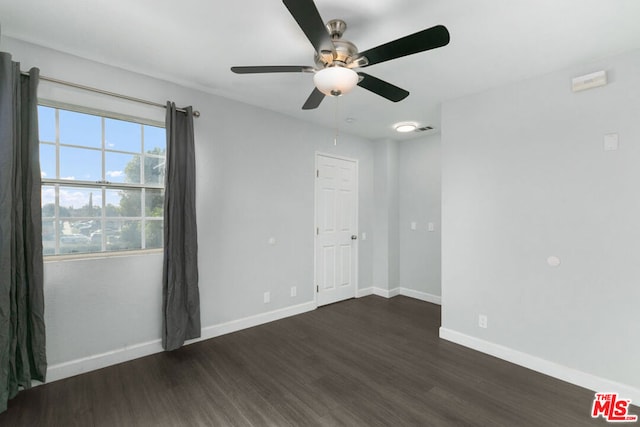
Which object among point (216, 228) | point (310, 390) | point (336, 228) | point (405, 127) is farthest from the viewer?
point (336, 228)

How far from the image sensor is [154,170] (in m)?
2.89

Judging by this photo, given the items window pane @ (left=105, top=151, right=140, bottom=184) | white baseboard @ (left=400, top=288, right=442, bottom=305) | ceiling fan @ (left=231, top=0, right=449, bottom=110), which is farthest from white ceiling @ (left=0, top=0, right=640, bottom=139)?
white baseboard @ (left=400, top=288, right=442, bottom=305)

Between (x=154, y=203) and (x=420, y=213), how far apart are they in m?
3.68

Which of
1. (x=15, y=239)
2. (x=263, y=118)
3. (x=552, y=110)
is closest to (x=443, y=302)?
(x=552, y=110)

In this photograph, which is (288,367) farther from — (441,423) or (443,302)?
(443,302)

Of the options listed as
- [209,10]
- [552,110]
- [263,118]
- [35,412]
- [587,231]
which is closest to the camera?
[209,10]

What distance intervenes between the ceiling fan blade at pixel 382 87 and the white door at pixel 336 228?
2.12 metres

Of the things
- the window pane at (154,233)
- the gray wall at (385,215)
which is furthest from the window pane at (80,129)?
the gray wall at (385,215)

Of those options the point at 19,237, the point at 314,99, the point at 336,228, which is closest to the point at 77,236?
the point at 19,237

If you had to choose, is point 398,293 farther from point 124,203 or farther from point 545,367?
point 124,203

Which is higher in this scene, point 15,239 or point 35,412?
point 15,239

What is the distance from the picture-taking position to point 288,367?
262cm

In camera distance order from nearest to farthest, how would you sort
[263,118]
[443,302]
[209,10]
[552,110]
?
[209,10]
[552,110]
[443,302]
[263,118]

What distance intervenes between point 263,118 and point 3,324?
9.47 ft
